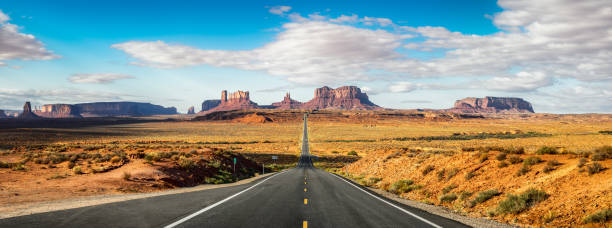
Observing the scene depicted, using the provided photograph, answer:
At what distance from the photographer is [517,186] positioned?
11.7 m

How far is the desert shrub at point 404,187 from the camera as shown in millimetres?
16828

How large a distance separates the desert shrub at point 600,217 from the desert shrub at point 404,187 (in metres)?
8.99

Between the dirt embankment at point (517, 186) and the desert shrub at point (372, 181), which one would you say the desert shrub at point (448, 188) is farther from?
the desert shrub at point (372, 181)

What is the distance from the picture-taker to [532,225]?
8.82 metres

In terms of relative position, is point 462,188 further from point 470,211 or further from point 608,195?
point 608,195

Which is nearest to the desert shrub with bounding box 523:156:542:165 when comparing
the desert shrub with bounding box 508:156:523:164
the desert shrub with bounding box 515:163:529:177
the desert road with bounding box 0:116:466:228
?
the desert shrub with bounding box 515:163:529:177

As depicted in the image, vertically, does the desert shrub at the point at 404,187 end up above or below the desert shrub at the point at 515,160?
below

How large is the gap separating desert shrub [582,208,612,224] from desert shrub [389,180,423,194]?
899 centimetres

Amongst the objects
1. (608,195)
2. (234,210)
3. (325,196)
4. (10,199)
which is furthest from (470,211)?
(10,199)

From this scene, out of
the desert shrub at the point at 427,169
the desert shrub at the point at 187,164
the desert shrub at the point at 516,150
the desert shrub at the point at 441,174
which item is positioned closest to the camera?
the desert shrub at the point at 516,150

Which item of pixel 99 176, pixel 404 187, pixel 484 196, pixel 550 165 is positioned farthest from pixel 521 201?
pixel 99 176

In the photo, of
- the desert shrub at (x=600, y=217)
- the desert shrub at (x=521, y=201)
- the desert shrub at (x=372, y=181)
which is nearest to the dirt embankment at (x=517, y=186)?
the desert shrub at (x=521, y=201)

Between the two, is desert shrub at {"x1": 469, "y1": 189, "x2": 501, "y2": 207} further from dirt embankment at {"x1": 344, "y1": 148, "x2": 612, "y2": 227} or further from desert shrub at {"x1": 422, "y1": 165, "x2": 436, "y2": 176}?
desert shrub at {"x1": 422, "y1": 165, "x2": 436, "y2": 176}

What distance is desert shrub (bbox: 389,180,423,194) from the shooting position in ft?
55.2
